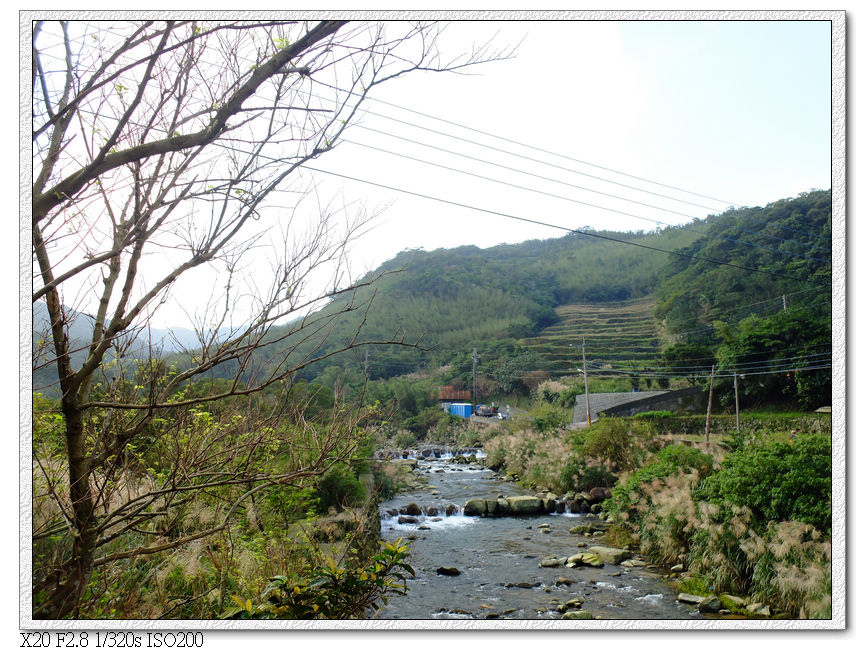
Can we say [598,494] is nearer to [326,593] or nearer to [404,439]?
[404,439]

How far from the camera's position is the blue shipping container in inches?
378

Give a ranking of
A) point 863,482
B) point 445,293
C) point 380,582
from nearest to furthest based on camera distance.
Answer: point 380,582
point 863,482
point 445,293

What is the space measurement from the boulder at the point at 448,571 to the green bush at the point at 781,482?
2330 mm

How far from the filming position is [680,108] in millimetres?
2979

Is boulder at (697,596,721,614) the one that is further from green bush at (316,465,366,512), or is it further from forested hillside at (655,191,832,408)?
green bush at (316,465,366,512)

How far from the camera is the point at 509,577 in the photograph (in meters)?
4.66

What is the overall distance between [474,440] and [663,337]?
568cm

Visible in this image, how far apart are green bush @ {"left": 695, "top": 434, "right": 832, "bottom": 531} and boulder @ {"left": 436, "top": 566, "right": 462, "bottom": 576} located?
233cm

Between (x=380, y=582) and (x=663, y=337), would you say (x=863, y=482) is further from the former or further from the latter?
(x=663, y=337)

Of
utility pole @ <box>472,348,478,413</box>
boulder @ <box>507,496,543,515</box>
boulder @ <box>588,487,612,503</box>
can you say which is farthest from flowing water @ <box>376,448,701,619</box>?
utility pole @ <box>472,348,478,413</box>

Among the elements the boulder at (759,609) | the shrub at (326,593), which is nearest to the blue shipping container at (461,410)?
the boulder at (759,609)

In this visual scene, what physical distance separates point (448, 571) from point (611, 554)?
1.70m

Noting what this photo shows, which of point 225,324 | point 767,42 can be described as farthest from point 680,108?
point 225,324

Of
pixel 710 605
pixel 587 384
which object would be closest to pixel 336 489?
pixel 710 605
